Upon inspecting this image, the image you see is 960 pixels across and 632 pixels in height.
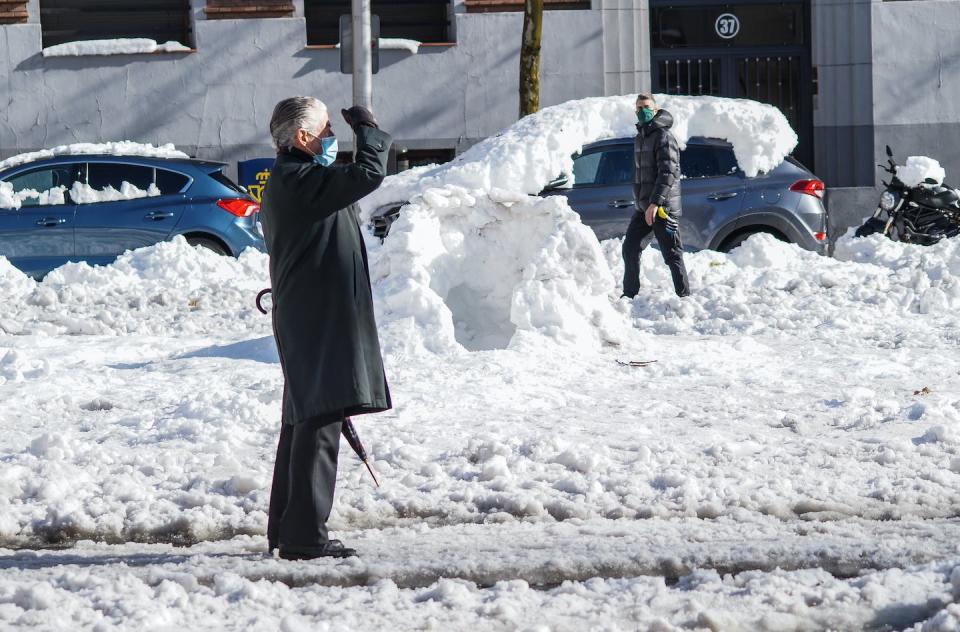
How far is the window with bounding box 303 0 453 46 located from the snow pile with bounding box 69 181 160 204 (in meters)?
7.20

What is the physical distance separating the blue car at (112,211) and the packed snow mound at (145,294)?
0.35 m

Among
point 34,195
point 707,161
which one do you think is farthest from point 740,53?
point 34,195

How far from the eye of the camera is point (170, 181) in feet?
49.8

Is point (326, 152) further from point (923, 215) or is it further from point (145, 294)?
point (923, 215)

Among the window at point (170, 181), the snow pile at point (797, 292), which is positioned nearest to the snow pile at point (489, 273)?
the snow pile at point (797, 292)

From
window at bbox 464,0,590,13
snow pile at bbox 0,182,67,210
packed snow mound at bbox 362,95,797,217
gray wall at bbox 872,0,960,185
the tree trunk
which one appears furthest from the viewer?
gray wall at bbox 872,0,960,185

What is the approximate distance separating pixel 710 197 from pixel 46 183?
665 centimetres

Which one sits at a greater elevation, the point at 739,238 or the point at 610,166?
the point at 610,166

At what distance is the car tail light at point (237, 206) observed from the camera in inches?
593

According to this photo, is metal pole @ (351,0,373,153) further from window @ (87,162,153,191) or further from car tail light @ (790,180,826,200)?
car tail light @ (790,180,826,200)

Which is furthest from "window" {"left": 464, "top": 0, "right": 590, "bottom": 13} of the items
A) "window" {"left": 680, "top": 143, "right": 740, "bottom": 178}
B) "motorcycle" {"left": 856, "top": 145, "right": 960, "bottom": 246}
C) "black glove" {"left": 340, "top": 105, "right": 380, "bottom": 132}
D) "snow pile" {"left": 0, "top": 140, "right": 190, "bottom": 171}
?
"black glove" {"left": 340, "top": 105, "right": 380, "bottom": 132}

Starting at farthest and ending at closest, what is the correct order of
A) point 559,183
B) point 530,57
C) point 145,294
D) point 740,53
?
1. point 740,53
2. point 530,57
3. point 559,183
4. point 145,294

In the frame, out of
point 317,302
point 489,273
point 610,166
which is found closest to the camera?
point 317,302

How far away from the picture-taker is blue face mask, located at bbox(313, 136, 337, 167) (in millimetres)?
5421
